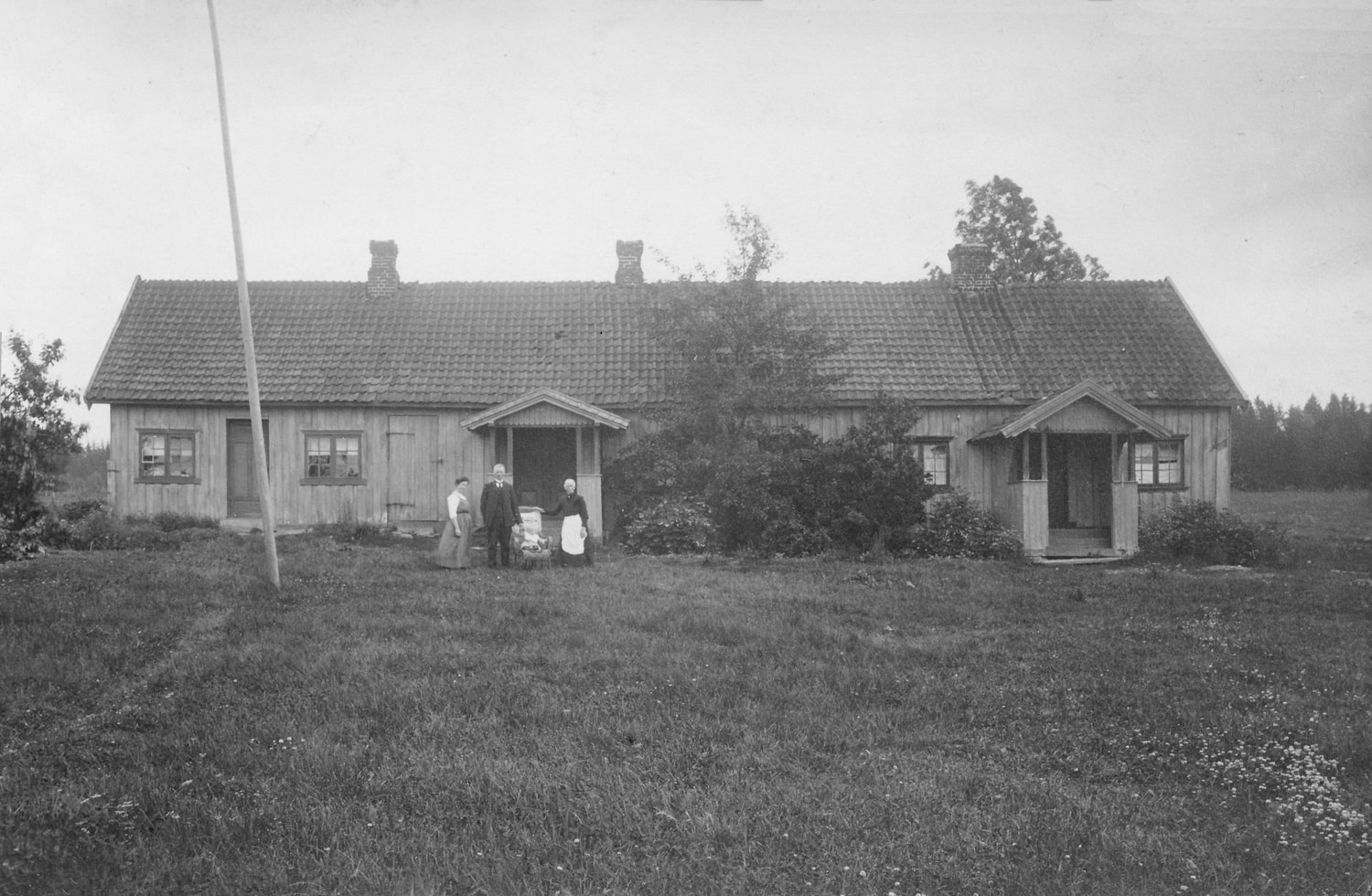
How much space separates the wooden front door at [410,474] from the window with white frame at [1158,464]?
15.9 meters

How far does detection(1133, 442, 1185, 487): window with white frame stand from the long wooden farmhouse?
4 cm

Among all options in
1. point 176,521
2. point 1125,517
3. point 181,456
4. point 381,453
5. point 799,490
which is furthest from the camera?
point 381,453

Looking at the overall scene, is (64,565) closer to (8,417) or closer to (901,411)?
(8,417)

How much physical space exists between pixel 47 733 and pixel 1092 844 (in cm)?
695

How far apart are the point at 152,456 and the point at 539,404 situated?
9082 millimetres

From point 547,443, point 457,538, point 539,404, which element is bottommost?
point 457,538

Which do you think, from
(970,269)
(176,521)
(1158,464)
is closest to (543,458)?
(176,521)

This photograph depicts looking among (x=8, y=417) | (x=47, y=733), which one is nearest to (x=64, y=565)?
(x=8, y=417)

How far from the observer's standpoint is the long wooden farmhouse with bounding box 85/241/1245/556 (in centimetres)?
2103

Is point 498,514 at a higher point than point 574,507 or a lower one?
lower

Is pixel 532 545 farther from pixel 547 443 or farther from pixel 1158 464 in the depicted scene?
pixel 1158 464

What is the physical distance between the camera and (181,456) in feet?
70.1

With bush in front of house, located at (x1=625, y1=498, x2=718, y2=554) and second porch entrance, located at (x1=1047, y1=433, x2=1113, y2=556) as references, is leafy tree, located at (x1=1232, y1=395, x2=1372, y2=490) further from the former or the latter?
bush in front of house, located at (x1=625, y1=498, x2=718, y2=554)

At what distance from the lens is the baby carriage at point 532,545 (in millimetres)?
15711
